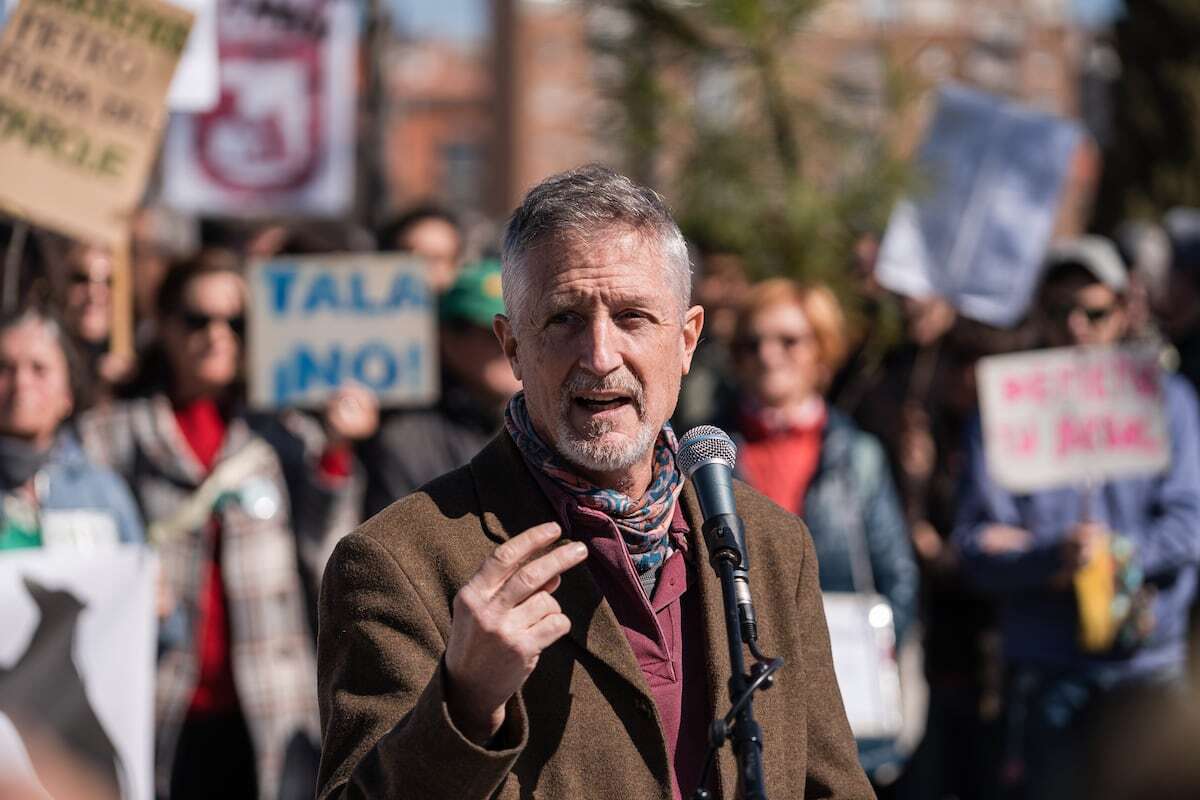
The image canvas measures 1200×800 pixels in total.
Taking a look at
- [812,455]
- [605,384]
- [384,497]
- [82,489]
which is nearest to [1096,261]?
[812,455]

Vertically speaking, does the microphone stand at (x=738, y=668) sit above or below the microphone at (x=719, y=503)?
below

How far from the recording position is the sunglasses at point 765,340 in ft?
19.6

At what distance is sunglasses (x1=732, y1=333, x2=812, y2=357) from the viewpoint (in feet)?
19.6

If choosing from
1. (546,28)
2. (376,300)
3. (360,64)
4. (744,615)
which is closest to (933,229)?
(376,300)

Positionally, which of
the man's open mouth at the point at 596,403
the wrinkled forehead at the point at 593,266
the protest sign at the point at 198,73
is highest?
the protest sign at the point at 198,73

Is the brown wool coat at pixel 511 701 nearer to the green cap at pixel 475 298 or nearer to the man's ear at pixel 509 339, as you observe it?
the man's ear at pixel 509 339

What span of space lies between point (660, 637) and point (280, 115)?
6.00m

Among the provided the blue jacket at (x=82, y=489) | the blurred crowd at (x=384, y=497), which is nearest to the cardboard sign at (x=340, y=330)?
the blurred crowd at (x=384, y=497)

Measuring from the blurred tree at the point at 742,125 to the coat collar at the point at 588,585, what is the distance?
423 cm

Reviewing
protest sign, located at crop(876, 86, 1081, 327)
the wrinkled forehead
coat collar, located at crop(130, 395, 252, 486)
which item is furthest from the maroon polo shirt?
protest sign, located at crop(876, 86, 1081, 327)

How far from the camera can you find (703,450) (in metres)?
2.68

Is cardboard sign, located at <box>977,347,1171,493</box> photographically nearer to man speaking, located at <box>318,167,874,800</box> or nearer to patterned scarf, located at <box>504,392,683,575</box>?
man speaking, located at <box>318,167,874,800</box>

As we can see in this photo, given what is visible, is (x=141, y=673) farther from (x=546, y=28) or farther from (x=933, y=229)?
(x=546, y=28)

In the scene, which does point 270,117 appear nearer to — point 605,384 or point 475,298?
point 475,298
